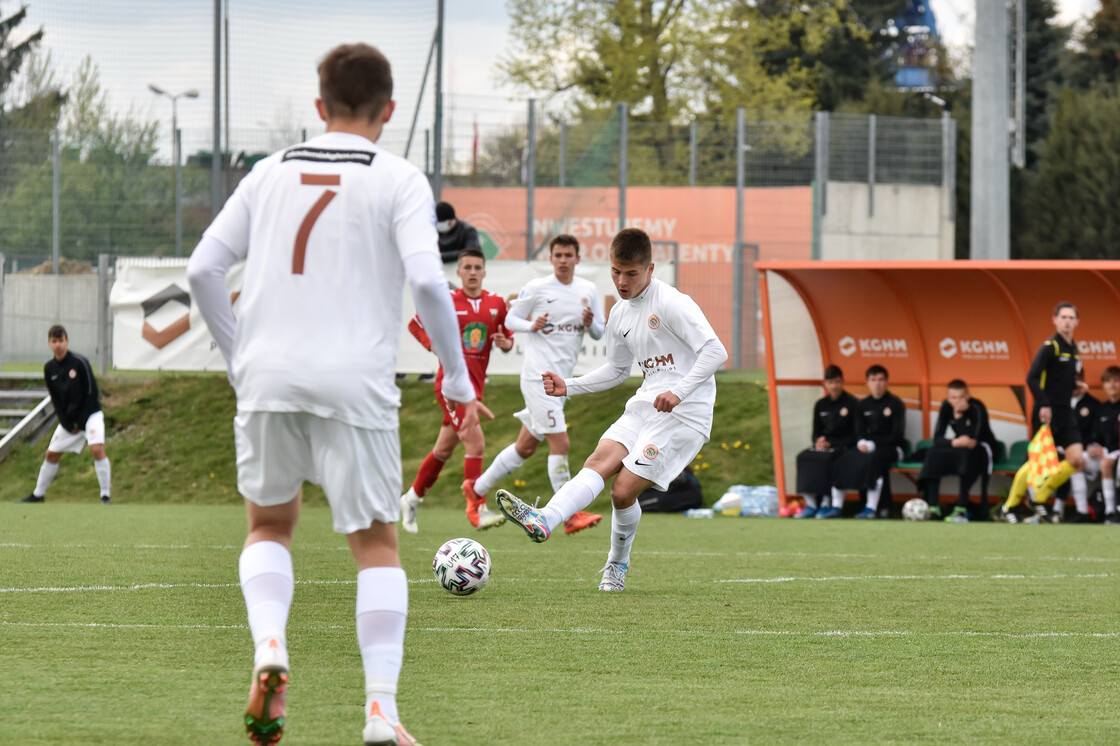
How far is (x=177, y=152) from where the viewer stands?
19.2 meters

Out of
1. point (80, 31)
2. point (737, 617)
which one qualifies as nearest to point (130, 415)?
point (80, 31)

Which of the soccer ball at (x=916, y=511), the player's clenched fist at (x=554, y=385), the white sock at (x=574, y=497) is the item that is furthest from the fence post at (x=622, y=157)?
the player's clenched fist at (x=554, y=385)

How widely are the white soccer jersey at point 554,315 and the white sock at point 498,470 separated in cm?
71

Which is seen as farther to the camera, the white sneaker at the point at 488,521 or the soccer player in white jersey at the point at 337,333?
the white sneaker at the point at 488,521

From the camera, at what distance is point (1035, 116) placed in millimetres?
49500

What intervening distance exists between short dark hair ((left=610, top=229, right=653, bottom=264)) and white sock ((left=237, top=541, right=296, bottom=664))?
12.0 ft

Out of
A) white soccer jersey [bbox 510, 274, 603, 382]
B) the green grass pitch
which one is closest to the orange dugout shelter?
white soccer jersey [bbox 510, 274, 603, 382]

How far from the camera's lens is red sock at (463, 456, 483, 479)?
11477mm

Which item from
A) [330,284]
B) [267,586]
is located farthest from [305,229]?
[267,586]

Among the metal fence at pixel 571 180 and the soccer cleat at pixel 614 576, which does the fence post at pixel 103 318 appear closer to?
the metal fence at pixel 571 180

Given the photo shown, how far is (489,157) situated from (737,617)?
1487 cm

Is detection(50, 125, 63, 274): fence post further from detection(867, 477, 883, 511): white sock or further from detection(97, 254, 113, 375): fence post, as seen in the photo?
detection(867, 477, 883, 511): white sock

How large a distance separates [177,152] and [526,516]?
Answer: 543 inches

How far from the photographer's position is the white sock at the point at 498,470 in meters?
11.3
